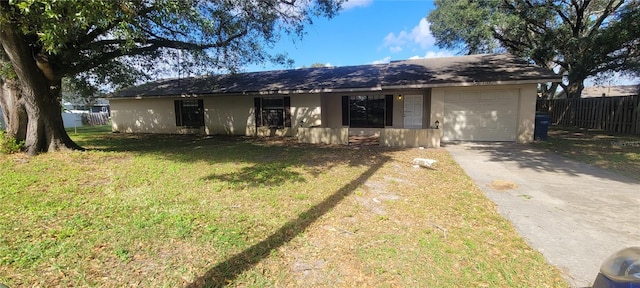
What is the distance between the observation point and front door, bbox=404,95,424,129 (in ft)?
45.8

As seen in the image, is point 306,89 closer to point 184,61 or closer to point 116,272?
point 184,61

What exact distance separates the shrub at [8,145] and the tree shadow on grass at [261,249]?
8.55m

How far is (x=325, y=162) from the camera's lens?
7.91 metres

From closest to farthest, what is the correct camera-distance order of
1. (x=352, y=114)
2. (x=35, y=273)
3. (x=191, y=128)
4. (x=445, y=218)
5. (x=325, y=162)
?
(x=35, y=273) → (x=445, y=218) → (x=325, y=162) → (x=352, y=114) → (x=191, y=128)

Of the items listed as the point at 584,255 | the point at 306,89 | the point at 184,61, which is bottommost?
the point at 584,255

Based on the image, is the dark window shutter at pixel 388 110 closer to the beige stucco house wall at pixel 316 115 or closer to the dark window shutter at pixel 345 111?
the beige stucco house wall at pixel 316 115

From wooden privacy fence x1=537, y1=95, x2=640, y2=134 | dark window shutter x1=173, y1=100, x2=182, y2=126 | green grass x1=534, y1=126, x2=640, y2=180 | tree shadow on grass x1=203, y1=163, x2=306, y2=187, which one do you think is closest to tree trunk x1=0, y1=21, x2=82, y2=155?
tree shadow on grass x1=203, y1=163, x2=306, y2=187

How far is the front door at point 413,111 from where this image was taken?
13945 millimetres

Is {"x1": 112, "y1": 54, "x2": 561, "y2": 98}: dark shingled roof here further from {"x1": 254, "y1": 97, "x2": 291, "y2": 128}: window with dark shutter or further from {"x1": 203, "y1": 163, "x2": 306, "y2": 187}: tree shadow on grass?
{"x1": 203, "y1": 163, "x2": 306, "y2": 187}: tree shadow on grass

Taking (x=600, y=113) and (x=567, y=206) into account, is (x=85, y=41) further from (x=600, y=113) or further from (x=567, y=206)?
(x=600, y=113)

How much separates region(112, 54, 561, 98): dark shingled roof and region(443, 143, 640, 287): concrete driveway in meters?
4.18

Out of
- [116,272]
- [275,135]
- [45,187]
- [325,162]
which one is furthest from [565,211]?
[275,135]

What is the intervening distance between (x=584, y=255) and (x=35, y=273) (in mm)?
5580

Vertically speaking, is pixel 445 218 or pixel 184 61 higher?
pixel 184 61
